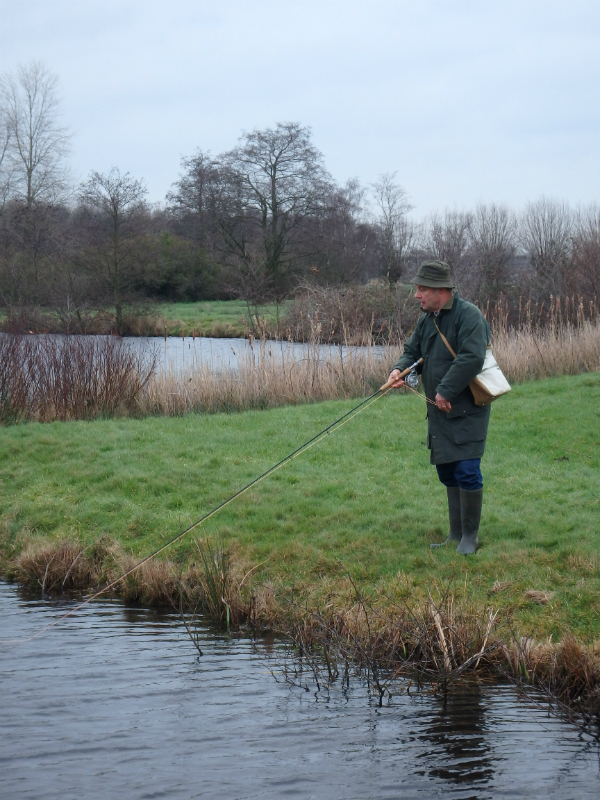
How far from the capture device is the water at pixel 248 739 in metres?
3.61

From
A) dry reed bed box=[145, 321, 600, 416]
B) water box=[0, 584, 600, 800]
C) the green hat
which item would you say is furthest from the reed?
water box=[0, 584, 600, 800]

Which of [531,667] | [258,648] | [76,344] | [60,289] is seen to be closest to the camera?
[531,667]

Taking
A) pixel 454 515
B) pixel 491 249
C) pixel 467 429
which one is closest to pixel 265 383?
pixel 454 515

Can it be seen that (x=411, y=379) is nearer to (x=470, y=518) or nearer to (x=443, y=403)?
(x=443, y=403)

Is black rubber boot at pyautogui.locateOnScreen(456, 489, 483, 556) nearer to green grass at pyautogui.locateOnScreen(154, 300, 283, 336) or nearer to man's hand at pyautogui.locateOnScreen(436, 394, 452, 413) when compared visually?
man's hand at pyautogui.locateOnScreen(436, 394, 452, 413)

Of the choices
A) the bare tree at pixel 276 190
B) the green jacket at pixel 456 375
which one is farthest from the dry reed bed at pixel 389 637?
the bare tree at pixel 276 190

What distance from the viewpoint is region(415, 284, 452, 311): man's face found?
19.4ft

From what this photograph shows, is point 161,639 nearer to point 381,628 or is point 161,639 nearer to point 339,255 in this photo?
point 381,628

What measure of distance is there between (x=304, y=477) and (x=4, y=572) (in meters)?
2.97

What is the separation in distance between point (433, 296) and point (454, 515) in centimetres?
168

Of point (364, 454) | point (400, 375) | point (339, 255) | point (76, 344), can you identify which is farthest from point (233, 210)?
point (400, 375)

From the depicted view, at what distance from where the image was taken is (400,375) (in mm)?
6055

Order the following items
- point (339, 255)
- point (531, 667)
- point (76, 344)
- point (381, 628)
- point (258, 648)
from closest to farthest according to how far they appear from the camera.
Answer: point (531, 667)
point (381, 628)
point (258, 648)
point (76, 344)
point (339, 255)

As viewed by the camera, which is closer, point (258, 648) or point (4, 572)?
point (258, 648)
